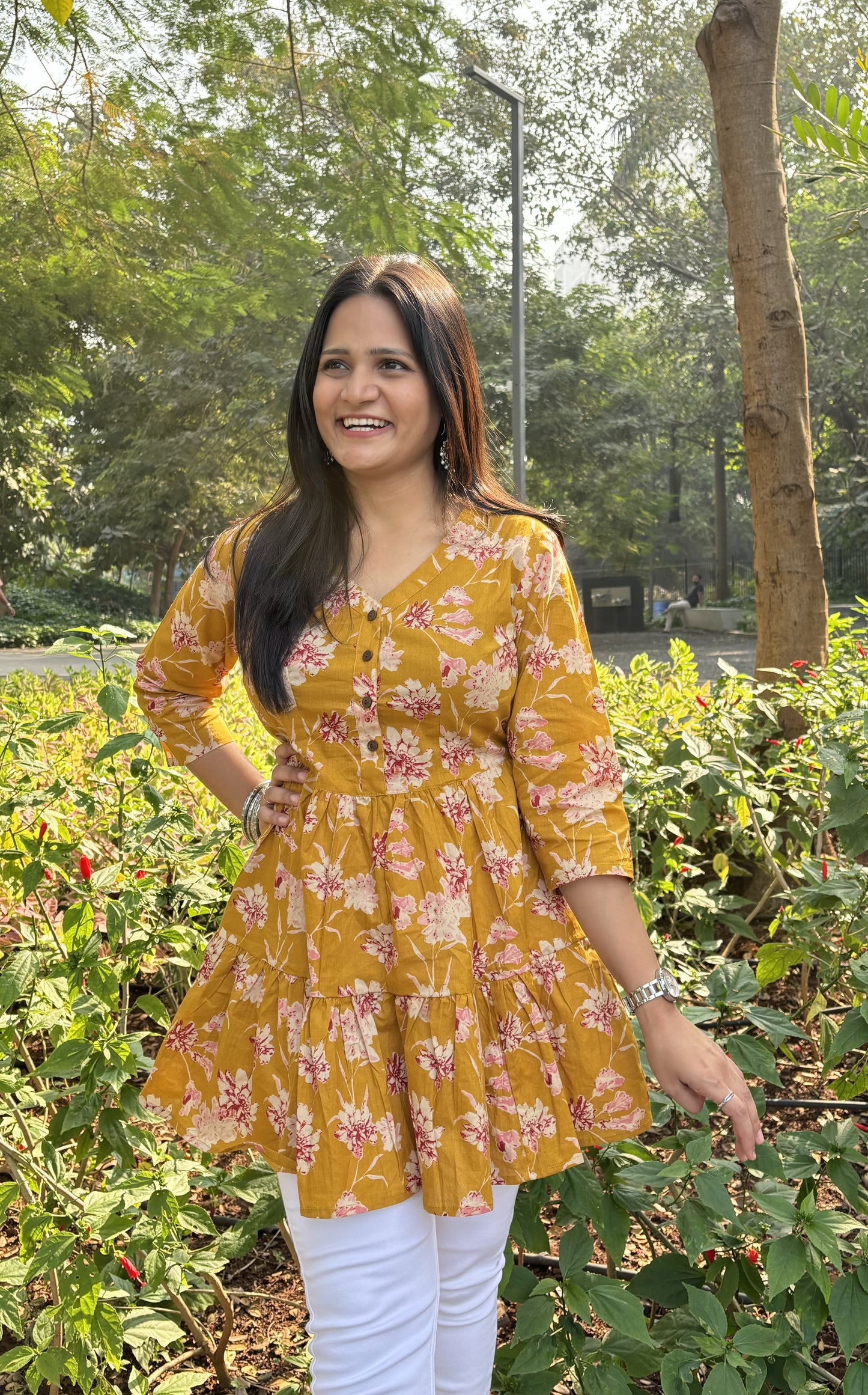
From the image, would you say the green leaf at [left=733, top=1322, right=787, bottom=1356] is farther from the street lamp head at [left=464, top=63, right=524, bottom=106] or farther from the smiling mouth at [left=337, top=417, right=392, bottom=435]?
the street lamp head at [left=464, top=63, right=524, bottom=106]

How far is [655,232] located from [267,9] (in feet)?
79.8

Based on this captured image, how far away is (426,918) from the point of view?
5.37 feet

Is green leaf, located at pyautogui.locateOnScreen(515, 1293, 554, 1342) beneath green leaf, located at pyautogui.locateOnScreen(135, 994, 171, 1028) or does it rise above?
beneath

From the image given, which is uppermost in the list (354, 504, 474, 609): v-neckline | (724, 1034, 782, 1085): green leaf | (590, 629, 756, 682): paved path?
(354, 504, 474, 609): v-neckline

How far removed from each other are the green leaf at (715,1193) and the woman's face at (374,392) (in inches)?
43.9

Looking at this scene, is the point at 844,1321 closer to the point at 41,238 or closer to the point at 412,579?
the point at 412,579

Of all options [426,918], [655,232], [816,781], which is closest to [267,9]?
[816,781]

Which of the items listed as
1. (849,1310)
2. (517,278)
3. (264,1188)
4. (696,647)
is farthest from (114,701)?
Answer: (696,647)

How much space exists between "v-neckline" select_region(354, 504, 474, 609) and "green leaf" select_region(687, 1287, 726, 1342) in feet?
3.48

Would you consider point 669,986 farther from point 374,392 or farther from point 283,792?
point 374,392

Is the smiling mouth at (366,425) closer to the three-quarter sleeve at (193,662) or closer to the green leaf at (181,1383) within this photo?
the three-quarter sleeve at (193,662)

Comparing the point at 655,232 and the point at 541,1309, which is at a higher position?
the point at 655,232

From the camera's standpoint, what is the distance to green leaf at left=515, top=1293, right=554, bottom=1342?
71.6 inches

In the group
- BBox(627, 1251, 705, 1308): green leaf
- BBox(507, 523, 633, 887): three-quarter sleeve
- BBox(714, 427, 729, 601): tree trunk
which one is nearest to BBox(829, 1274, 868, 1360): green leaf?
BBox(627, 1251, 705, 1308): green leaf
